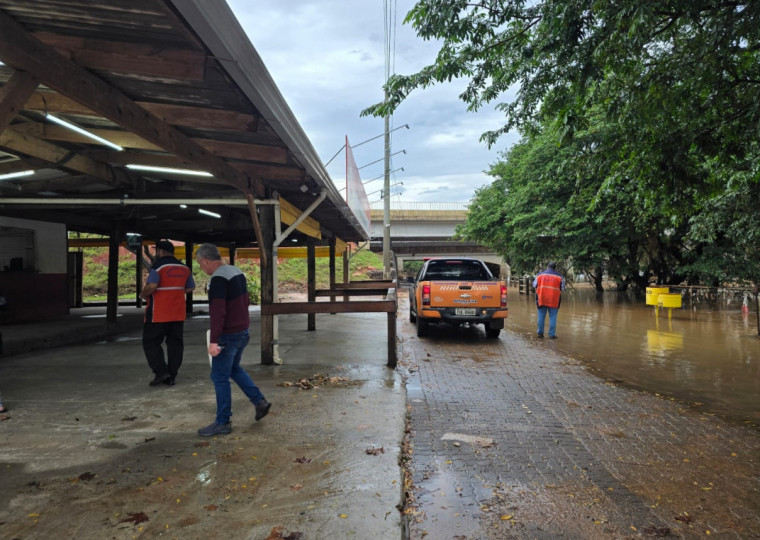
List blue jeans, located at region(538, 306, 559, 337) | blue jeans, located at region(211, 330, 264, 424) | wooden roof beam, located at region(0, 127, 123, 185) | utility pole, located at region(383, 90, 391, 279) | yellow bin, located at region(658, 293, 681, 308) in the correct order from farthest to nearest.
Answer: utility pole, located at region(383, 90, 391, 279) < yellow bin, located at region(658, 293, 681, 308) < blue jeans, located at region(538, 306, 559, 337) < wooden roof beam, located at region(0, 127, 123, 185) < blue jeans, located at region(211, 330, 264, 424)

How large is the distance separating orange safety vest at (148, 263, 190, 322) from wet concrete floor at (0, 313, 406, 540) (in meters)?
0.90

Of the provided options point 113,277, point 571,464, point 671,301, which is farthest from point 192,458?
point 671,301

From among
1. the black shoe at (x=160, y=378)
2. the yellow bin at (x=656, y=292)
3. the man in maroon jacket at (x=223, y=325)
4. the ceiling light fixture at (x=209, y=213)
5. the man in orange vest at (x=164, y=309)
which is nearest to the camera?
the man in maroon jacket at (x=223, y=325)

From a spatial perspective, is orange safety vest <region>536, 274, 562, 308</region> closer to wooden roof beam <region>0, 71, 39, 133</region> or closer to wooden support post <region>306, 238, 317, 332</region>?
wooden support post <region>306, 238, 317, 332</region>

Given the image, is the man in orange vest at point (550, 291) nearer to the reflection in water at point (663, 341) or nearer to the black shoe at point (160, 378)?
the reflection in water at point (663, 341)

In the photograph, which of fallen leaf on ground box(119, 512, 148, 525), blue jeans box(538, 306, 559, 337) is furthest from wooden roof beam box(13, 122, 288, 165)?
blue jeans box(538, 306, 559, 337)

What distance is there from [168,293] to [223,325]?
203 centimetres

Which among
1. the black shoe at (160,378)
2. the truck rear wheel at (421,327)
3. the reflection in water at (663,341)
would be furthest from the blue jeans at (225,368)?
the reflection in water at (663,341)

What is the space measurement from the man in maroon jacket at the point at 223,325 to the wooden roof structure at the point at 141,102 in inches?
47.2

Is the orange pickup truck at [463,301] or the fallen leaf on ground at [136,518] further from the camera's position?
the orange pickup truck at [463,301]

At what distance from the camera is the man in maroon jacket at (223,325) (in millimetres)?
4266

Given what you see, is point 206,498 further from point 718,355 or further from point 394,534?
point 718,355

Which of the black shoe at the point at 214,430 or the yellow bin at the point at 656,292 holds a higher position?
the yellow bin at the point at 656,292

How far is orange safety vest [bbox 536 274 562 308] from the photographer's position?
440 inches
